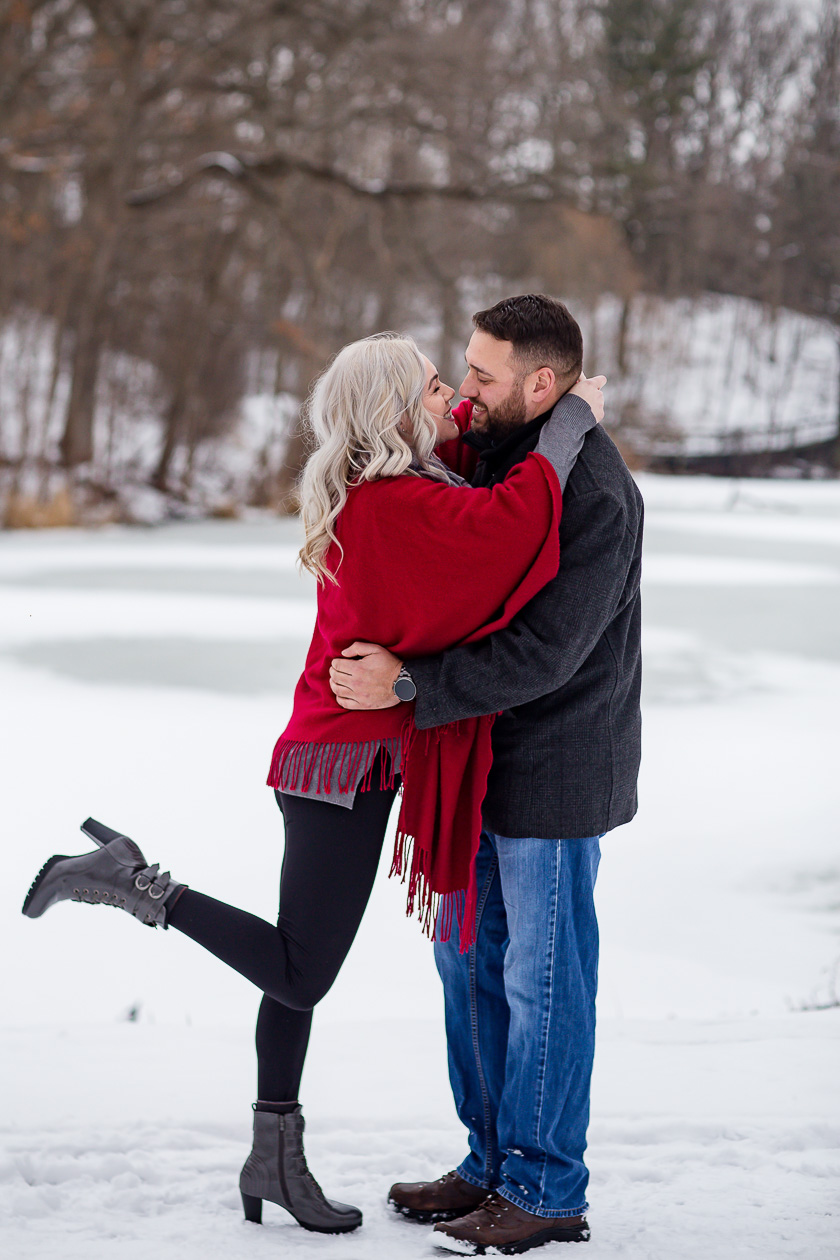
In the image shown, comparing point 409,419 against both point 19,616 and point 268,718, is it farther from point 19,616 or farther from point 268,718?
point 19,616

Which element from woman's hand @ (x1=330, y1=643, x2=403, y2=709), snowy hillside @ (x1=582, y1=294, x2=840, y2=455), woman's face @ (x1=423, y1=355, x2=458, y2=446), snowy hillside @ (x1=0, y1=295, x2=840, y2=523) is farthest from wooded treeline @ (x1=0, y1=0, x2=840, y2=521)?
woman's hand @ (x1=330, y1=643, x2=403, y2=709)

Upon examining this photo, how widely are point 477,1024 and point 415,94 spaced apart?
18313 mm

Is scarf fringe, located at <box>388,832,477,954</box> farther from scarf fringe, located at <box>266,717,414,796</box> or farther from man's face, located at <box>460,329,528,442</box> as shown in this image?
man's face, located at <box>460,329,528,442</box>

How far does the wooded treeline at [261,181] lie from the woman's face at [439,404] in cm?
1560

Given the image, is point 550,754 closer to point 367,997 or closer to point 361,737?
point 361,737

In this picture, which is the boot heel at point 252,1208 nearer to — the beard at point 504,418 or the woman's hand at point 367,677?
the woman's hand at point 367,677

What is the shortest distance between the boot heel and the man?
0.99ft

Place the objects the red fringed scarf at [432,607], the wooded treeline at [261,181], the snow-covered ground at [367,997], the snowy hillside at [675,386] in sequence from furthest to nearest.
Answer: the snowy hillside at [675,386], the wooded treeline at [261,181], the snow-covered ground at [367,997], the red fringed scarf at [432,607]

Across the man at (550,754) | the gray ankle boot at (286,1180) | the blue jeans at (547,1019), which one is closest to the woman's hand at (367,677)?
the man at (550,754)

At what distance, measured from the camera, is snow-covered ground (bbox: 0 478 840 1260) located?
2.29 meters

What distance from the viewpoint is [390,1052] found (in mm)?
3041

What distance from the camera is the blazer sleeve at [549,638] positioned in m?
2.07

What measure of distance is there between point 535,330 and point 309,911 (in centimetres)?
101

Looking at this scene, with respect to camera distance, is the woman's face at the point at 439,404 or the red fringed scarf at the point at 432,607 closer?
the red fringed scarf at the point at 432,607
